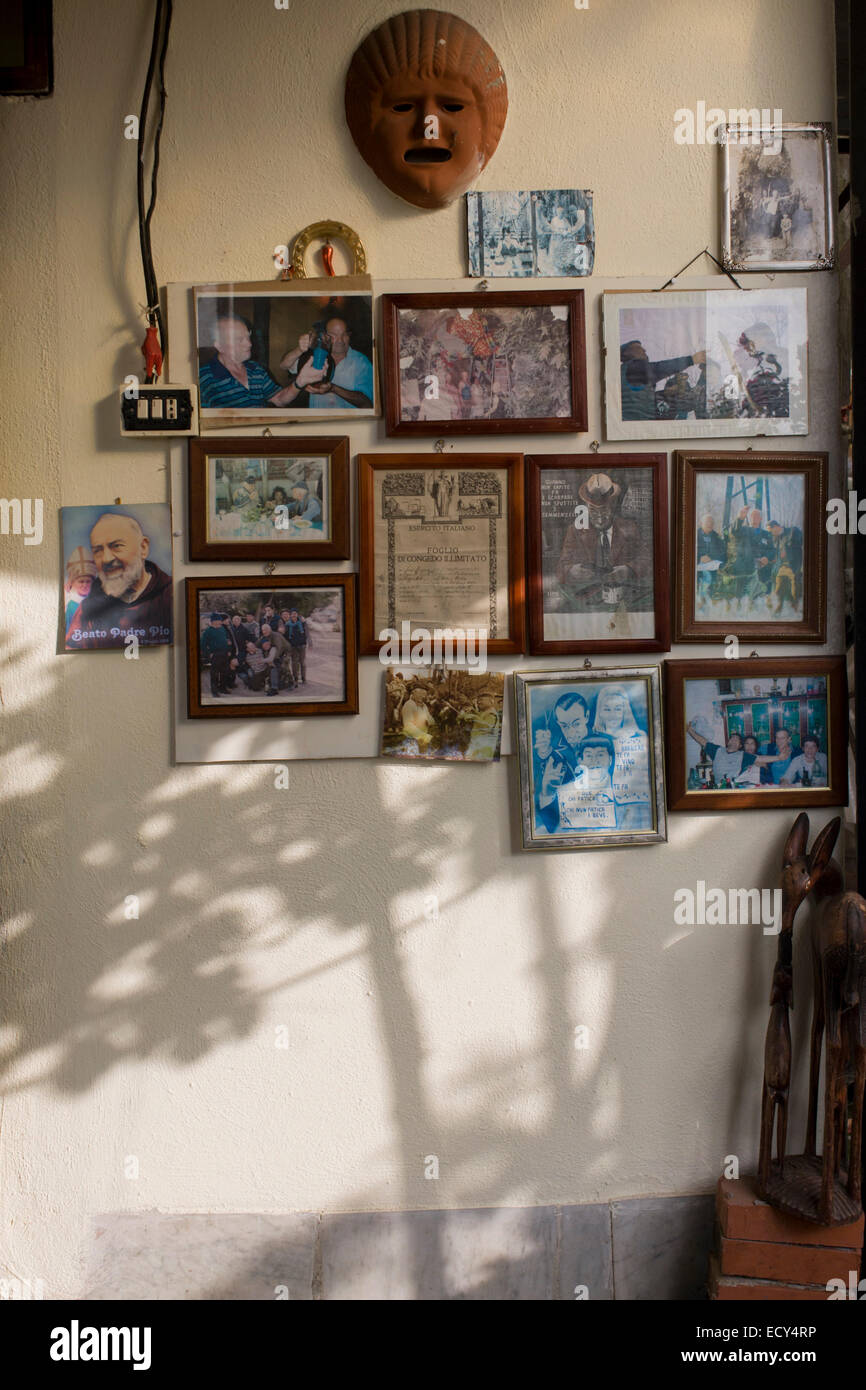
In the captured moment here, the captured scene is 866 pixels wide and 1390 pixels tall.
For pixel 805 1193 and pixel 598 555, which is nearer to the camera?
pixel 805 1193

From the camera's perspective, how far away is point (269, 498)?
6.56ft

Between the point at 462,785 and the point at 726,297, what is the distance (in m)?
1.21

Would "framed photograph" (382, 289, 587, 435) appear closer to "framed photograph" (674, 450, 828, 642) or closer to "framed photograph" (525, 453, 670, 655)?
"framed photograph" (525, 453, 670, 655)

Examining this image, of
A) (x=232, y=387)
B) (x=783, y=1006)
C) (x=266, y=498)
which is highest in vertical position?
(x=232, y=387)

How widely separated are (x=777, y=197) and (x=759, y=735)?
3.85 feet

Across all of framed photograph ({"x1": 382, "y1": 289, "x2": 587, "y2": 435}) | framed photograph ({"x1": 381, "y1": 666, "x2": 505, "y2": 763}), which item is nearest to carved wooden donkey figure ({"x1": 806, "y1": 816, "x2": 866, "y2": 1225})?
framed photograph ({"x1": 381, "y1": 666, "x2": 505, "y2": 763})

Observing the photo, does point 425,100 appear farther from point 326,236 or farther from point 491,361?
point 491,361

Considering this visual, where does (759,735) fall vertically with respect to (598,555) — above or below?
below

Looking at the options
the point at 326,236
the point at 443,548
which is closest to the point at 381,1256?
the point at 443,548

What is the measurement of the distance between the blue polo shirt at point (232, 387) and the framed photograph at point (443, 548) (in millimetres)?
253

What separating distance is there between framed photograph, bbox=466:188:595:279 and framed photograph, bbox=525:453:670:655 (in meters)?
0.41

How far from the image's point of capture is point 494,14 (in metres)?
1.98

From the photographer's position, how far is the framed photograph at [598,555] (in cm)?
202

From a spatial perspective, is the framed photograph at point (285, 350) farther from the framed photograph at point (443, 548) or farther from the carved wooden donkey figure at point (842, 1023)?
the carved wooden donkey figure at point (842, 1023)
